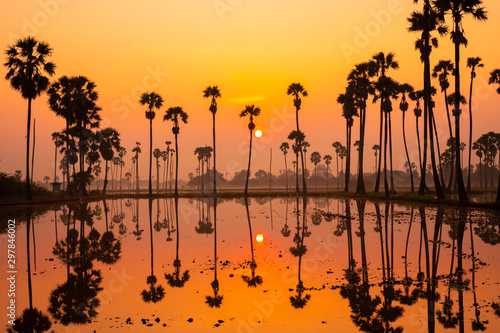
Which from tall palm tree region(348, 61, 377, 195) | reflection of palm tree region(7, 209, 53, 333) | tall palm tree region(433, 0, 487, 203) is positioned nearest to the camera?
reflection of palm tree region(7, 209, 53, 333)

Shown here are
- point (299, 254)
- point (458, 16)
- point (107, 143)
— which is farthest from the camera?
point (107, 143)

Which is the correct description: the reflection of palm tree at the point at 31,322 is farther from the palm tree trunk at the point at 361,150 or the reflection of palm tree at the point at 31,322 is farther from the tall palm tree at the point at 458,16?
the palm tree trunk at the point at 361,150

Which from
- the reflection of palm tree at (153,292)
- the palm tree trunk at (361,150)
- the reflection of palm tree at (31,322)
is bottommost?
the reflection of palm tree at (153,292)

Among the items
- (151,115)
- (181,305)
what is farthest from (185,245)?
(151,115)

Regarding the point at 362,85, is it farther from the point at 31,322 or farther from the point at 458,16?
the point at 31,322

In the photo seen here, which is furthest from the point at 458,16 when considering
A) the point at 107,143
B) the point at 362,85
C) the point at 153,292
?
the point at 107,143

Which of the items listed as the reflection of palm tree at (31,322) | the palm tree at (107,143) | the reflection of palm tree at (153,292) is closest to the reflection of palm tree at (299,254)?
the reflection of palm tree at (153,292)

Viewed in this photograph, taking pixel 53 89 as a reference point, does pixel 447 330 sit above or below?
below

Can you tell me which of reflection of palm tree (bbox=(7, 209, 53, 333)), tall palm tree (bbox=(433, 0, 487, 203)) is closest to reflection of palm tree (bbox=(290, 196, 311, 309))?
reflection of palm tree (bbox=(7, 209, 53, 333))

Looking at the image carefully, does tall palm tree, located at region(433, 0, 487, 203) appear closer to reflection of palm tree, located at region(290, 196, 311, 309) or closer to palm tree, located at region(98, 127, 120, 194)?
reflection of palm tree, located at region(290, 196, 311, 309)

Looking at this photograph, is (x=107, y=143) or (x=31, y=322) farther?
(x=107, y=143)

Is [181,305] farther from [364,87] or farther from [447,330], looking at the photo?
[364,87]

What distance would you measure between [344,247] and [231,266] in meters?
6.15

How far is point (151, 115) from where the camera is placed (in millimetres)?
84375
